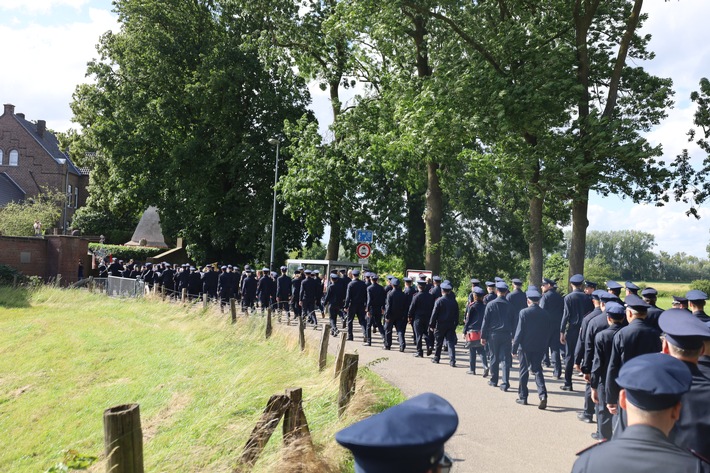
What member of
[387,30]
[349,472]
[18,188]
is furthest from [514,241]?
[18,188]

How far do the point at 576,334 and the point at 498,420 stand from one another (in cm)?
399

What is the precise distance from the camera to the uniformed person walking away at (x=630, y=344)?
6.78 meters

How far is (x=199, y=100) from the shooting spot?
33.4 metres

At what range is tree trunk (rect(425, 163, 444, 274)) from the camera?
23.5m

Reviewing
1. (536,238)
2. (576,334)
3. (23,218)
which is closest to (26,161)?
(23,218)

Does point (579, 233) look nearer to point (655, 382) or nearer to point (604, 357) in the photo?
point (604, 357)

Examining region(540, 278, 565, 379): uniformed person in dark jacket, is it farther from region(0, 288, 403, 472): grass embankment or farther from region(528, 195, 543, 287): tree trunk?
region(528, 195, 543, 287): tree trunk

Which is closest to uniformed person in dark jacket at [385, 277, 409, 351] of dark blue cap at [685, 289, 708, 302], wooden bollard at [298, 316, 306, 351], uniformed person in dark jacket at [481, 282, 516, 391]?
wooden bollard at [298, 316, 306, 351]

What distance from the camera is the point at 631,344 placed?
683 cm

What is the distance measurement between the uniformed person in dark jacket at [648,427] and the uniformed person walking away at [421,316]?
11933 millimetres

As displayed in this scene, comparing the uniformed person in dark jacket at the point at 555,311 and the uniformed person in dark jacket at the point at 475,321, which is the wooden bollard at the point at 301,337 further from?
the uniformed person in dark jacket at the point at 555,311

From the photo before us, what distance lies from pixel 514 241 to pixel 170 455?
33222 mm

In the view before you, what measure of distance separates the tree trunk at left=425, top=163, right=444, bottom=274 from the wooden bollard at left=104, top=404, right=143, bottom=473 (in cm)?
1993

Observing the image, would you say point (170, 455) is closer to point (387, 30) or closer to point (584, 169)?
point (584, 169)
